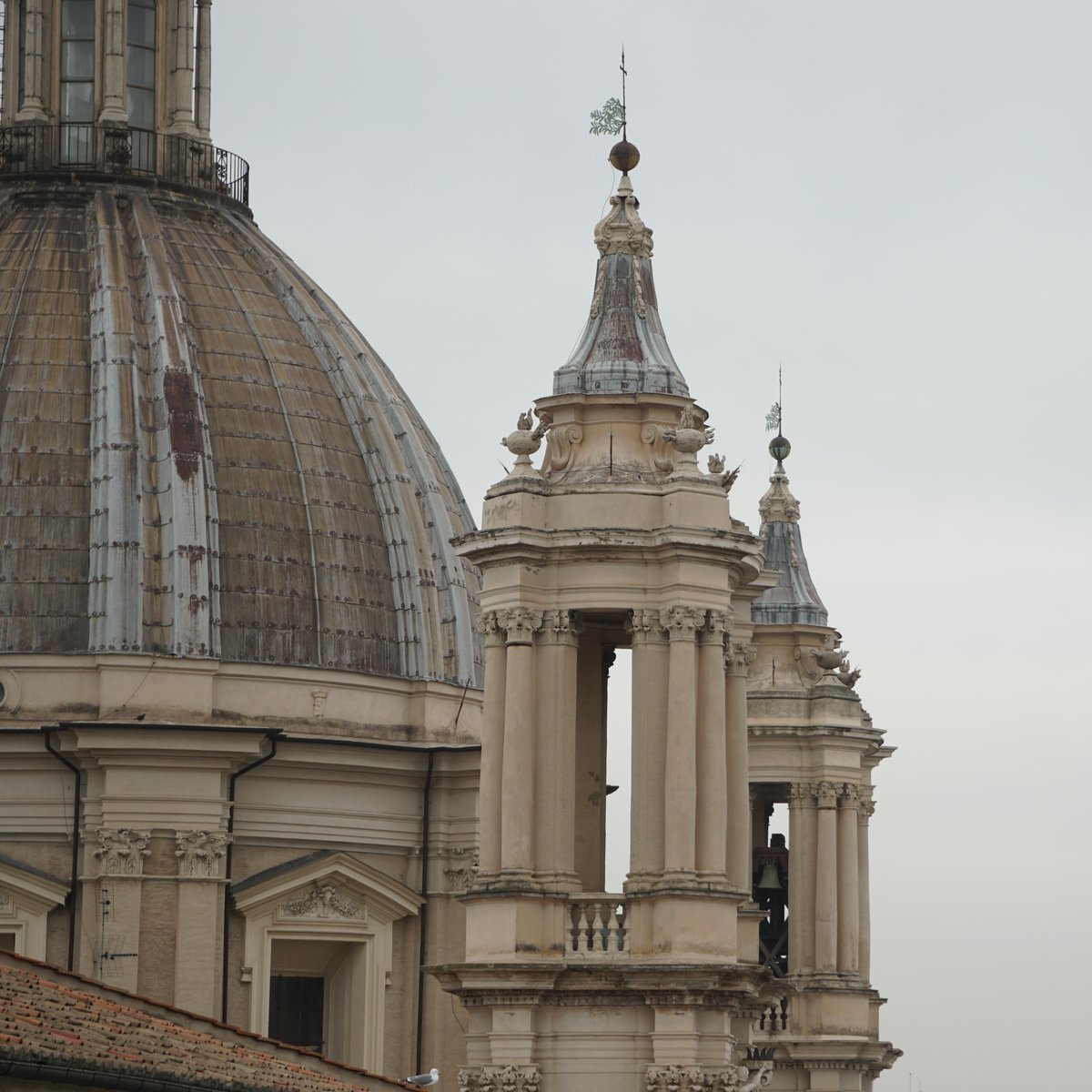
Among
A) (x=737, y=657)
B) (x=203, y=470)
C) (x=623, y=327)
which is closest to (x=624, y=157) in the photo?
(x=623, y=327)

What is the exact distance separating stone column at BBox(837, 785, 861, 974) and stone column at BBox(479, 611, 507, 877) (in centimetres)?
1424

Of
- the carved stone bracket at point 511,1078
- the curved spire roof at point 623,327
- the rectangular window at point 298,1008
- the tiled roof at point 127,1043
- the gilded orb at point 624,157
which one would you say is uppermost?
the gilded orb at point 624,157

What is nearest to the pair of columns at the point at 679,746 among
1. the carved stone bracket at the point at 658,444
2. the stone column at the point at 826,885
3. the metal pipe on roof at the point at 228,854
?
the carved stone bracket at the point at 658,444

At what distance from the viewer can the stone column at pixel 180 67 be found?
57.5 meters

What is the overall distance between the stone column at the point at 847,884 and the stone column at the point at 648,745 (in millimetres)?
14074

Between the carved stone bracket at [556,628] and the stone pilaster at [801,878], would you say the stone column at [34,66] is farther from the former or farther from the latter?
the carved stone bracket at [556,628]

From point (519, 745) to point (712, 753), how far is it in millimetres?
2041

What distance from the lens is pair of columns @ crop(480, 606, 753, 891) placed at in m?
40.4

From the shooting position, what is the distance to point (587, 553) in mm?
41000

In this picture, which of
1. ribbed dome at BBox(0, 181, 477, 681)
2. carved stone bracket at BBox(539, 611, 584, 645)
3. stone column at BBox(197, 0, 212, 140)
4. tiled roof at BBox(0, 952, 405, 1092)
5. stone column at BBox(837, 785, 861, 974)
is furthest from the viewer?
stone column at BBox(197, 0, 212, 140)

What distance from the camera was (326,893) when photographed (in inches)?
2000

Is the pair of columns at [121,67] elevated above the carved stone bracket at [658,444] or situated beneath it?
elevated above

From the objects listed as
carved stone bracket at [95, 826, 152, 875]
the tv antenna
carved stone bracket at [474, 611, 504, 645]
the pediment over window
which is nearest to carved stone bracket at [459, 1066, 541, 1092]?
carved stone bracket at [474, 611, 504, 645]

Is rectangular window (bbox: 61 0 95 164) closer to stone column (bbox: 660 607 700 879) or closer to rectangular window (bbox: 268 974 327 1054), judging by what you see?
rectangular window (bbox: 268 974 327 1054)
